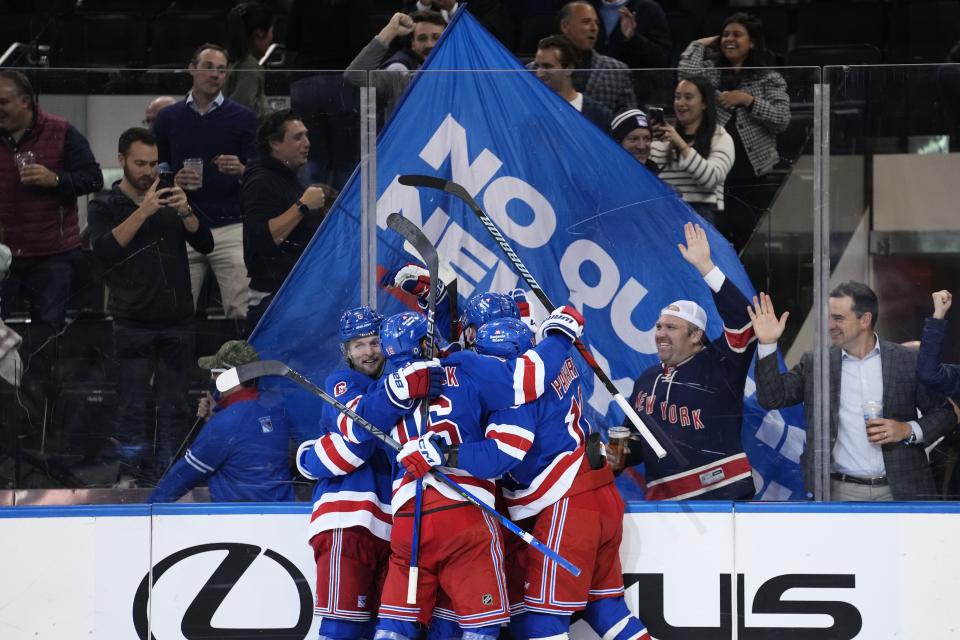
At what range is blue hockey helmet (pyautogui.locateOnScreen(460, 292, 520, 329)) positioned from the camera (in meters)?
3.80

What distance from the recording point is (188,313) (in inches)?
157

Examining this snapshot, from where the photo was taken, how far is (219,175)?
3.98 meters

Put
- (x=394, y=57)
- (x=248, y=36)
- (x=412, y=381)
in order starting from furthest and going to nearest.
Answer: (x=248, y=36), (x=394, y=57), (x=412, y=381)

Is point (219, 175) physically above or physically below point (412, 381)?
above

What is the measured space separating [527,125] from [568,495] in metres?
1.15

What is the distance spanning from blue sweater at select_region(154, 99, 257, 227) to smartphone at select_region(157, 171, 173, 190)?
0.02 metres

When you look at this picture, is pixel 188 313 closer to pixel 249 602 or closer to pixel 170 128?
pixel 170 128

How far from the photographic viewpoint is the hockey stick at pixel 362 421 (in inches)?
145

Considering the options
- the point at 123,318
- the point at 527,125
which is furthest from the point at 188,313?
the point at 527,125

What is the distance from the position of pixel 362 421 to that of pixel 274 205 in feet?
2.52

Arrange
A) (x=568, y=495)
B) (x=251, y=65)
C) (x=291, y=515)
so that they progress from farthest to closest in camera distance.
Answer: (x=251, y=65)
(x=291, y=515)
(x=568, y=495)

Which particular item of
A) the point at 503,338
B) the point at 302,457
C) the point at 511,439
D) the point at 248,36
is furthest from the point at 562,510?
the point at 248,36

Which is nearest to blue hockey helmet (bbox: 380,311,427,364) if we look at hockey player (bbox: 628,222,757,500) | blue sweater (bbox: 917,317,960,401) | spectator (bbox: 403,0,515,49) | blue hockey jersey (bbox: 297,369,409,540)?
blue hockey jersey (bbox: 297,369,409,540)

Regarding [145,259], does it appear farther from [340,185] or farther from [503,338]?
[503,338]
